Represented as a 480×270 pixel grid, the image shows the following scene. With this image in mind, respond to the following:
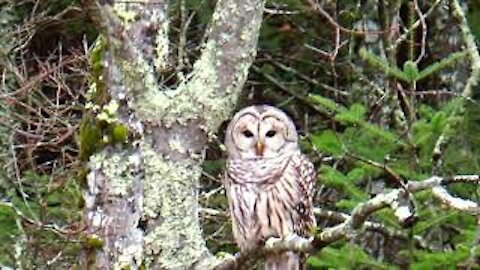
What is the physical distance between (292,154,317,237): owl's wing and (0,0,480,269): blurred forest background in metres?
0.10

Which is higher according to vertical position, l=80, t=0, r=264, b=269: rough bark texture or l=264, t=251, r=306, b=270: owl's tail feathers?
l=80, t=0, r=264, b=269: rough bark texture

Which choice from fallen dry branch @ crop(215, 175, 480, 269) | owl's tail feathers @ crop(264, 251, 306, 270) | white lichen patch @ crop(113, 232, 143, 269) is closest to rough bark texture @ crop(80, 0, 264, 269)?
white lichen patch @ crop(113, 232, 143, 269)

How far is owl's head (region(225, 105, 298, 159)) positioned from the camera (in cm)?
559

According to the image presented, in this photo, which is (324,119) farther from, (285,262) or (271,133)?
(285,262)

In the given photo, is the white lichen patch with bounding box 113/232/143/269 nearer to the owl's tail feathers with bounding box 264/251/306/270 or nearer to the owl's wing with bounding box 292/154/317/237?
the owl's tail feathers with bounding box 264/251/306/270

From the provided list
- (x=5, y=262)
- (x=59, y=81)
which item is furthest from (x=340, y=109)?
(x=5, y=262)

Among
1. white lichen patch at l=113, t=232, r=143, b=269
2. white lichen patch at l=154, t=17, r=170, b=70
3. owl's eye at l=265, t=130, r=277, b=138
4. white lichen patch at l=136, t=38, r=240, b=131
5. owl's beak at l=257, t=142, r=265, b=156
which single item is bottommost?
white lichen patch at l=113, t=232, r=143, b=269

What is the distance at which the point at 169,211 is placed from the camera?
4.93 metres

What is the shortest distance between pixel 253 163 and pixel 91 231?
1.01m

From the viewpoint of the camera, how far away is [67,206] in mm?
6336

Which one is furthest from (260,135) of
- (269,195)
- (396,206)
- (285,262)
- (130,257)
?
(396,206)

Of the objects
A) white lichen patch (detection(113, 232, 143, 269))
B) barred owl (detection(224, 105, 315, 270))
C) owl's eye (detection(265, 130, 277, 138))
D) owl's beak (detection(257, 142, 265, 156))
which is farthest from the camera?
owl's eye (detection(265, 130, 277, 138))

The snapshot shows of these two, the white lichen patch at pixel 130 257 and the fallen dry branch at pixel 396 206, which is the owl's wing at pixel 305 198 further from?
the fallen dry branch at pixel 396 206

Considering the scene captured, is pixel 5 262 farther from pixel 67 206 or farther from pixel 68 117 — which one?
pixel 68 117
